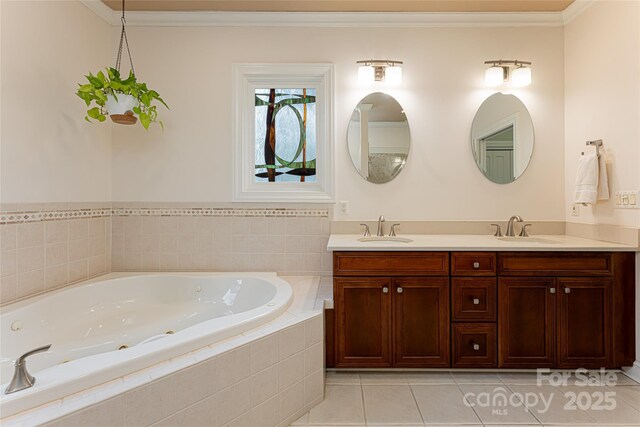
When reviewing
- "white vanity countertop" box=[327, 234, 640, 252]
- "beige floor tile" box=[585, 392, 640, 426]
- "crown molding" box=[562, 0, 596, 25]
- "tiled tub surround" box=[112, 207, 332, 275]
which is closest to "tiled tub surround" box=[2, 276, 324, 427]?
"white vanity countertop" box=[327, 234, 640, 252]

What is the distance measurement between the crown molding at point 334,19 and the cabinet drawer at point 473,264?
185 centimetres

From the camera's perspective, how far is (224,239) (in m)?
2.85

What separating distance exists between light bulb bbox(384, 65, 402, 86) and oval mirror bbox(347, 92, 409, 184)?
12 centimetres

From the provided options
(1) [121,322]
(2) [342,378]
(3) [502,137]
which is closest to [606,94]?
(3) [502,137]

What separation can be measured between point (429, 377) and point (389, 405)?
45 cm

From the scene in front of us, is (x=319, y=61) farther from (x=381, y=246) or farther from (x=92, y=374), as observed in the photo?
(x=92, y=374)

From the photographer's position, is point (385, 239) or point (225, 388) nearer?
point (225, 388)

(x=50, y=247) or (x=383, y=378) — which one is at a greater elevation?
(x=50, y=247)

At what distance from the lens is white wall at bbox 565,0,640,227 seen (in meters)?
2.22

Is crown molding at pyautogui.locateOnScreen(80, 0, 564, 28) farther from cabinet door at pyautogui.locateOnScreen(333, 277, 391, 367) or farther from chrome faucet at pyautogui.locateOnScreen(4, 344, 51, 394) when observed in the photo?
chrome faucet at pyautogui.locateOnScreen(4, 344, 51, 394)

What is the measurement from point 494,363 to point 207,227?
2279mm

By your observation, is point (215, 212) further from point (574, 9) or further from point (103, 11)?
point (574, 9)

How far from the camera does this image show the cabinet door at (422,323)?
227 cm

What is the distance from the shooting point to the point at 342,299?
7.47 feet
